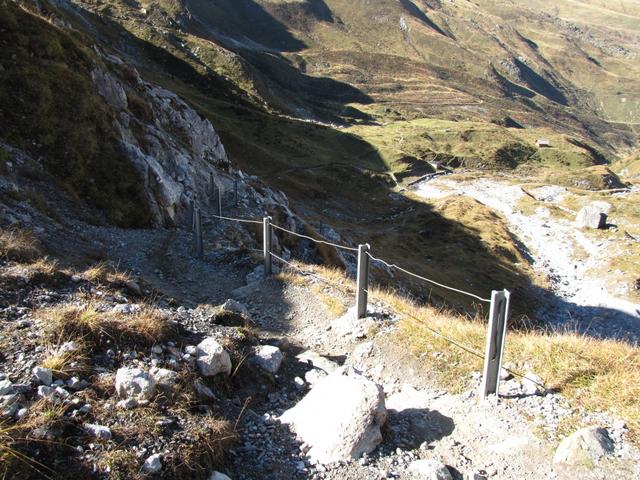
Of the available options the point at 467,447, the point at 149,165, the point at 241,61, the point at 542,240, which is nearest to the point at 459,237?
the point at 542,240

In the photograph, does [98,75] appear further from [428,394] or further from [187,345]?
[428,394]

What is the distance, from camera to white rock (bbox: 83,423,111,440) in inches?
219

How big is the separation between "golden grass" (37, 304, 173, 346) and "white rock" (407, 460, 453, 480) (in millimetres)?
4590

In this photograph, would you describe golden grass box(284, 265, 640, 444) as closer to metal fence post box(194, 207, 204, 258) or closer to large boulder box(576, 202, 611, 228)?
metal fence post box(194, 207, 204, 258)

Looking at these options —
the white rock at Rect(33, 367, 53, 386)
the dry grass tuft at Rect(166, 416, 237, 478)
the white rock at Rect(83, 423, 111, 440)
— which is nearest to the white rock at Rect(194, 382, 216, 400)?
the dry grass tuft at Rect(166, 416, 237, 478)

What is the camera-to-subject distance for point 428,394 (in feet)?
28.1

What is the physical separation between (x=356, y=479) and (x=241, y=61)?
172 metres

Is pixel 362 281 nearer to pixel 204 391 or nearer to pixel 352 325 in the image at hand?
pixel 352 325

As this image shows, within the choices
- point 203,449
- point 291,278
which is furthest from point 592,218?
point 203,449

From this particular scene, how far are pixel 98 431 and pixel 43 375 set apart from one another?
1233 mm

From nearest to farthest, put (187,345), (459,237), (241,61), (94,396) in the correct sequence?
(94,396), (187,345), (459,237), (241,61)

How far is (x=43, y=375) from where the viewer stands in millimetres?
6098

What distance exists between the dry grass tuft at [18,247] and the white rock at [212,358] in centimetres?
552

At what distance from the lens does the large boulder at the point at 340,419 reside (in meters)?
6.74
